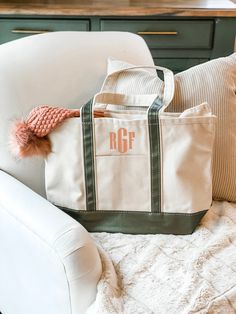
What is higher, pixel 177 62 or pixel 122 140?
pixel 122 140

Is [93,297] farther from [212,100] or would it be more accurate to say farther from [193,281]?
[212,100]

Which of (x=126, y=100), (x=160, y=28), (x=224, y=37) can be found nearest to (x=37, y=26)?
(x=160, y=28)

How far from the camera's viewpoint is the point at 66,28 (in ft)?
6.82

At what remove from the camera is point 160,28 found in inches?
82.1

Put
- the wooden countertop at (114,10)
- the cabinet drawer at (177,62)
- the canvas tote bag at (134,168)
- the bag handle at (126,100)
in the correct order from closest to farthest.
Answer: the canvas tote bag at (134,168), the bag handle at (126,100), the wooden countertop at (114,10), the cabinet drawer at (177,62)

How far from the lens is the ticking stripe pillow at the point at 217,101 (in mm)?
1271

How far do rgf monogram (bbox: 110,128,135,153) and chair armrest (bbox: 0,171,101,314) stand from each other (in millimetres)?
203

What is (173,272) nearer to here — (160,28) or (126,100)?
(126,100)

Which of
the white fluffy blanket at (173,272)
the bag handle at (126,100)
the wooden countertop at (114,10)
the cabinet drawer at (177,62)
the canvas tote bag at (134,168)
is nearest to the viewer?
the white fluffy blanket at (173,272)

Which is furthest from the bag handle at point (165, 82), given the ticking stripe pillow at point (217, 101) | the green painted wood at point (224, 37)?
the green painted wood at point (224, 37)

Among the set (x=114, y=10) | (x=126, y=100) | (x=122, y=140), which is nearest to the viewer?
(x=122, y=140)

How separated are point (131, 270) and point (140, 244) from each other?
0.10m

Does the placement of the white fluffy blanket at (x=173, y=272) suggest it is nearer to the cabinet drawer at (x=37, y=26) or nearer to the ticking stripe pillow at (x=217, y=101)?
the ticking stripe pillow at (x=217, y=101)

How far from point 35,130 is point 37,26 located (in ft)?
3.54
